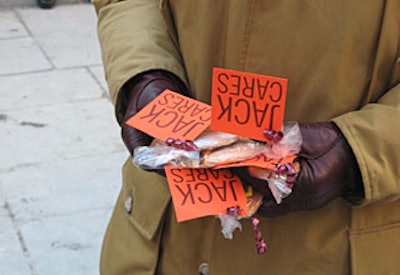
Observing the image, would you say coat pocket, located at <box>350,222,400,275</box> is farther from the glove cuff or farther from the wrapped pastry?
the glove cuff

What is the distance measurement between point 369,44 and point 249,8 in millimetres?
261

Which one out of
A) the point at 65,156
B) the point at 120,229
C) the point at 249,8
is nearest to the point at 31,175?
the point at 65,156

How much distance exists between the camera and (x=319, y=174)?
4.63ft

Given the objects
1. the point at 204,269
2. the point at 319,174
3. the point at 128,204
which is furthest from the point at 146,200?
the point at 319,174

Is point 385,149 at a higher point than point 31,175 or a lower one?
higher

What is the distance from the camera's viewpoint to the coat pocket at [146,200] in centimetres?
179

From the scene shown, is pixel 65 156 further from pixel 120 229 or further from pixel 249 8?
pixel 249 8

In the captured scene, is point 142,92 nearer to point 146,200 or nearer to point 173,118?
point 173,118

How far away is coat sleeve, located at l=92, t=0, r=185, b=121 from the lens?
5.77 feet

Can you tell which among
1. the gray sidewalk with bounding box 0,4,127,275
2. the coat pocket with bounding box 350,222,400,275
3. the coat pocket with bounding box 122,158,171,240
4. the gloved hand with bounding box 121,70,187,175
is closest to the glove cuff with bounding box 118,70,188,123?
the gloved hand with bounding box 121,70,187,175

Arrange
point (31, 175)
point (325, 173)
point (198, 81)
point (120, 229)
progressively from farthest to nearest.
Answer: point (31, 175), point (120, 229), point (198, 81), point (325, 173)

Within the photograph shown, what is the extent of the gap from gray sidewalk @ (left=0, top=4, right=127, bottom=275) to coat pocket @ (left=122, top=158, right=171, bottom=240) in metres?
1.61

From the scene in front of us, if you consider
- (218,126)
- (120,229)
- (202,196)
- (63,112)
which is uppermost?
A: (218,126)

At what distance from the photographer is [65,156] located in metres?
4.28
